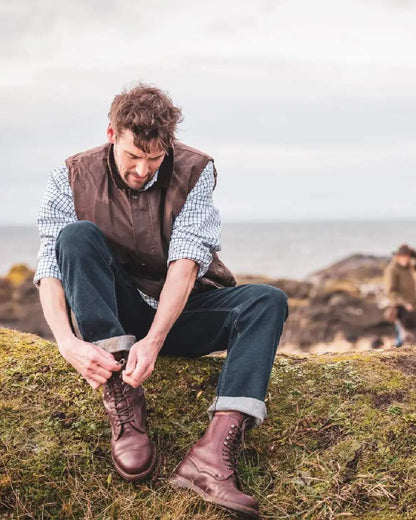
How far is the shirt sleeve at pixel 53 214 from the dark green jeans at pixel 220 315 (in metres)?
0.17

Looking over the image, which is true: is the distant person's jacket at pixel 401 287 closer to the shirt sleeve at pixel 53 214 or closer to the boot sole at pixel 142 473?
the shirt sleeve at pixel 53 214

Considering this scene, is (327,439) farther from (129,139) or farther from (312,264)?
(312,264)

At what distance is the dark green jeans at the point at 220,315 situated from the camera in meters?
3.23

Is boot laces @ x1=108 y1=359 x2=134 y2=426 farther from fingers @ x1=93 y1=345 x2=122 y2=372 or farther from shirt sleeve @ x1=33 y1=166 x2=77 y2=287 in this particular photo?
shirt sleeve @ x1=33 y1=166 x2=77 y2=287

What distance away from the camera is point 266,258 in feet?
201

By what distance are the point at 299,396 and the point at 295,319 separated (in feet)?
46.7

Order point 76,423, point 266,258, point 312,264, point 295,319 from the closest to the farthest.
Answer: point 76,423 < point 295,319 < point 312,264 < point 266,258

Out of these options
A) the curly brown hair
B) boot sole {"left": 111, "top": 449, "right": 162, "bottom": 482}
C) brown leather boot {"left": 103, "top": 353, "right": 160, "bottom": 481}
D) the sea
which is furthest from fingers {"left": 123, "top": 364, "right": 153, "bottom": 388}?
the sea

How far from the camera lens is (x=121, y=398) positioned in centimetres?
330

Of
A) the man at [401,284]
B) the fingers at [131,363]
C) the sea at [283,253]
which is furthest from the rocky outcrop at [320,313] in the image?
the sea at [283,253]

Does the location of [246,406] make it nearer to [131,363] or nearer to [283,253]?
[131,363]

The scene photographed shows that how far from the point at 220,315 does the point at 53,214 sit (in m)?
1.11

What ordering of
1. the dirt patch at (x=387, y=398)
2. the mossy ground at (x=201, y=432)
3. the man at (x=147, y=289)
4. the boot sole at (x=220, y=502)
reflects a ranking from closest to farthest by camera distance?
the boot sole at (x=220, y=502) → the mossy ground at (x=201, y=432) → the man at (x=147, y=289) → the dirt patch at (x=387, y=398)

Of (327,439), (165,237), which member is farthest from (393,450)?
(165,237)
